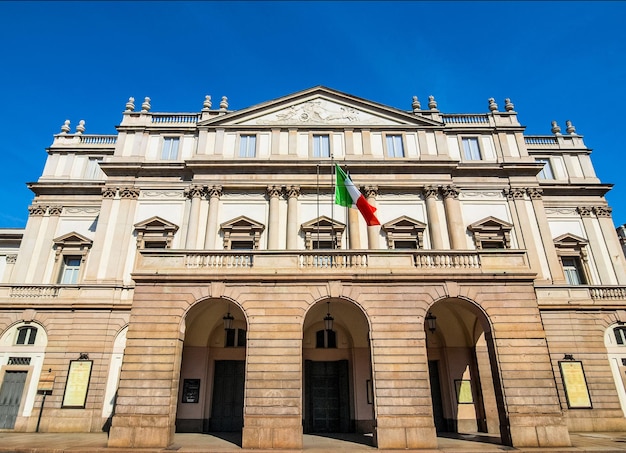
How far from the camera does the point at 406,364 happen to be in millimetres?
13891

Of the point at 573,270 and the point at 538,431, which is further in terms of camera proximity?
the point at 573,270

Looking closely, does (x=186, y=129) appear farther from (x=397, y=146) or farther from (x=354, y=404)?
(x=354, y=404)

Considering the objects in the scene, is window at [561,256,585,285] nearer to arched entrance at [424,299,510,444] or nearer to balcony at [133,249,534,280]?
arched entrance at [424,299,510,444]

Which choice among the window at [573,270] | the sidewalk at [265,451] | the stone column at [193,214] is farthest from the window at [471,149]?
the stone column at [193,214]

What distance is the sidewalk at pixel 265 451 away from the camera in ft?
40.7

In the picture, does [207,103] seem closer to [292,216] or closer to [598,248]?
[292,216]

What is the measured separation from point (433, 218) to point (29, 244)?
77.3ft

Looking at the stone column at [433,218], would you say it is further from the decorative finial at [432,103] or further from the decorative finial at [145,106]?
the decorative finial at [145,106]

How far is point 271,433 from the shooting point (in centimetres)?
1302

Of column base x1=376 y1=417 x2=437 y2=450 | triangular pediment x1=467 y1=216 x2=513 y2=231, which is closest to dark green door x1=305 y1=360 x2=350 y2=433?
column base x1=376 y1=417 x2=437 y2=450

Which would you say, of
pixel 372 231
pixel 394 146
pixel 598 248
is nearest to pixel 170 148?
pixel 372 231

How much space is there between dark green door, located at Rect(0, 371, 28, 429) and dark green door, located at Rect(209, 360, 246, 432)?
9.43m

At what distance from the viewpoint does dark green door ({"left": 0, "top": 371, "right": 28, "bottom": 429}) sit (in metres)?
19.2

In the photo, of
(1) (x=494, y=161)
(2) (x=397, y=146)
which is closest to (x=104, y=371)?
(2) (x=397, y=146)
